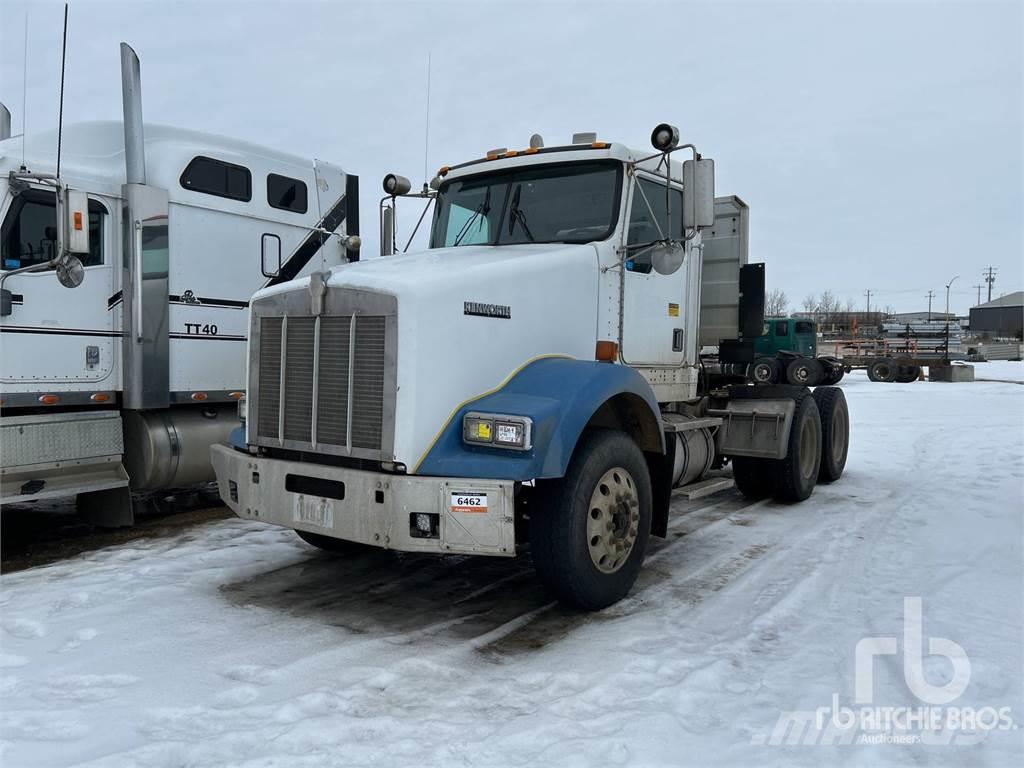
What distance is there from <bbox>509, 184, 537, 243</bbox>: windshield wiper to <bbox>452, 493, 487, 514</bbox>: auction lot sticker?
2337 mm

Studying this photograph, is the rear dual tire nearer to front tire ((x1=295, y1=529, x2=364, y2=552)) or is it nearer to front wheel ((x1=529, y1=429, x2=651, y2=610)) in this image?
front wheel ((x1=529, y1=429, x2=651, y2=610))

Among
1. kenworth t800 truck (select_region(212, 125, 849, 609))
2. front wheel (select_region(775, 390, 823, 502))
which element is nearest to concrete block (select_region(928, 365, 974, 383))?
front wheel (select_region(775, 390, 823, 502))

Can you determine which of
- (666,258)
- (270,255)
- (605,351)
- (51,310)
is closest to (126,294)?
(51,310)

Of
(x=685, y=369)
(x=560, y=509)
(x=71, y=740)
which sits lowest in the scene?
(x=71, y=740)

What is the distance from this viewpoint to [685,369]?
6.65 meters

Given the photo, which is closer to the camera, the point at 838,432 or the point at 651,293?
the point at 651,293

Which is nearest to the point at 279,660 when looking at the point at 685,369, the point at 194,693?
the point at 194,693

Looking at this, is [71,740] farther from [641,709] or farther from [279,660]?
[641,709]

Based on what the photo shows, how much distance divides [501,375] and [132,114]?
175 inches

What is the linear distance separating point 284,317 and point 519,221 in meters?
1.94

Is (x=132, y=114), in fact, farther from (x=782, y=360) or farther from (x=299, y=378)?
(x=782, y=360)

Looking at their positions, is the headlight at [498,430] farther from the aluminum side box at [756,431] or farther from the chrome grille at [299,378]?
the aluminum side box at [756,431]

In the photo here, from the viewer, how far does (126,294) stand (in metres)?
6.84

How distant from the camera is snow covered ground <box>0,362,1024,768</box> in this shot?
3.22m
